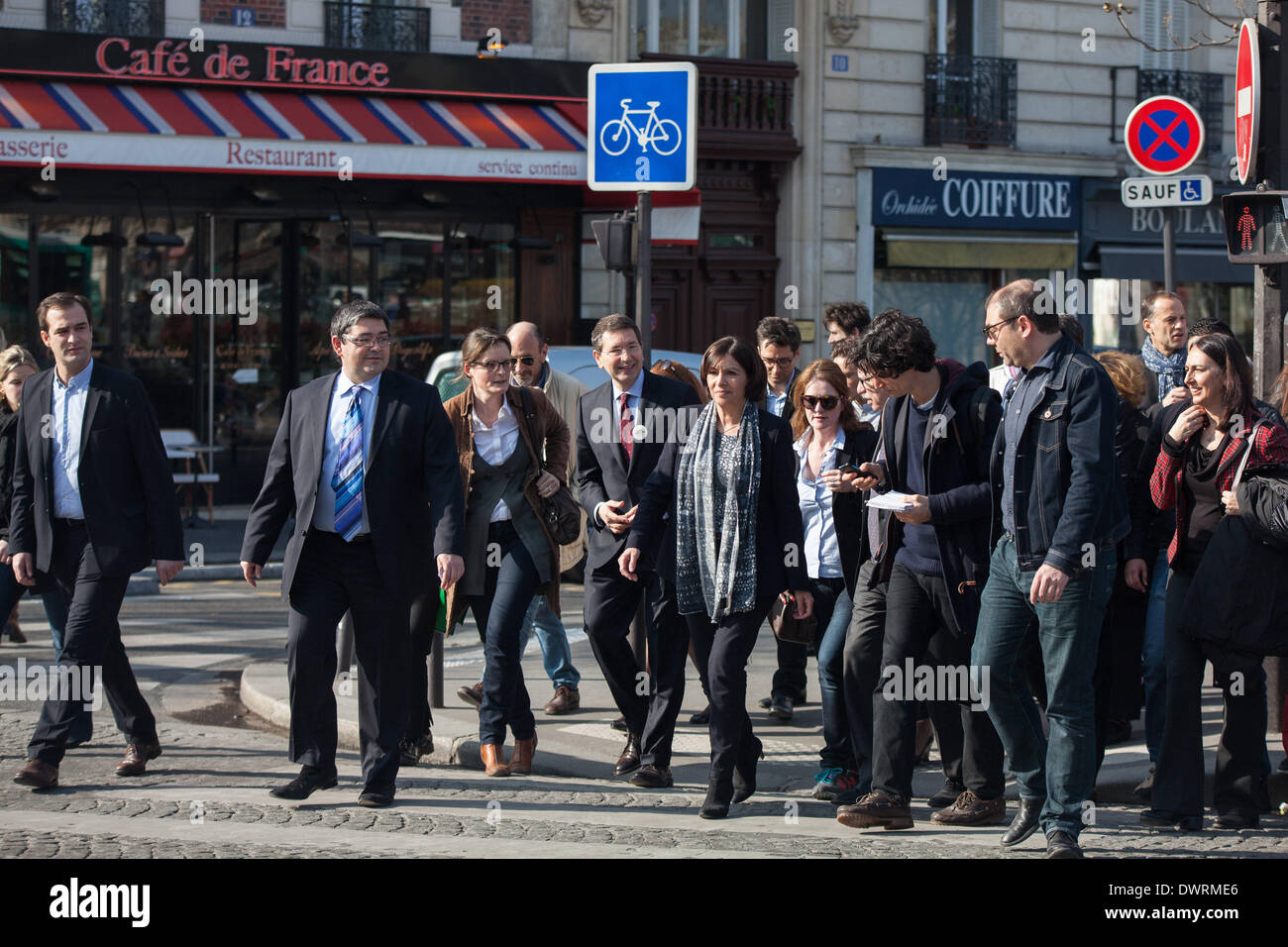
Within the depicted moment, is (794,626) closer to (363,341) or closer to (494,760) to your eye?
(494,760)

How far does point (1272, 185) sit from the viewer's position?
802 centimetres

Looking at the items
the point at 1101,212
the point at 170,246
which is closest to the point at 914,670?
the point at 170,246

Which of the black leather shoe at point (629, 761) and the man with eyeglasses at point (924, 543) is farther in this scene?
the black leather shoe at point (629, 761)

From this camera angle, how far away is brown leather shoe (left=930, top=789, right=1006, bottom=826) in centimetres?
625

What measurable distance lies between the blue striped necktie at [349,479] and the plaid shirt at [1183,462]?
3.12 metres

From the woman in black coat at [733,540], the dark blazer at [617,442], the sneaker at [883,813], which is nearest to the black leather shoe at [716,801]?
the woman in black coat at [733,540]

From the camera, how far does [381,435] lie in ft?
20.7

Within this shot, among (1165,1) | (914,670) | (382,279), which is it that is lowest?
(914,670)

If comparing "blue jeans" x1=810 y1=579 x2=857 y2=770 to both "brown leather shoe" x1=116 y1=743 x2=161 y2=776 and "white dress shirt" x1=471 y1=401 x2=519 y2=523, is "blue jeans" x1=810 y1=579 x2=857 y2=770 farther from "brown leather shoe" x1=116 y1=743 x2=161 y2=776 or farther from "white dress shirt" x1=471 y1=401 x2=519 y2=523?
"brown leather shoe" x1=116 y1=743 x2=161 y2=776

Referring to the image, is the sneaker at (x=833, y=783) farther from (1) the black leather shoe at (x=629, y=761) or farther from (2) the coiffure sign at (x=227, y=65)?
(2) the coiffure sign at (x=227, y=65)

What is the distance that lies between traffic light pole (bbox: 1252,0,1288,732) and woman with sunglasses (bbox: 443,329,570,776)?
3.39 metres

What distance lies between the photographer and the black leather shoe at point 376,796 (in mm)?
6340

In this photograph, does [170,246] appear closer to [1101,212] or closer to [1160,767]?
[1101,212]
